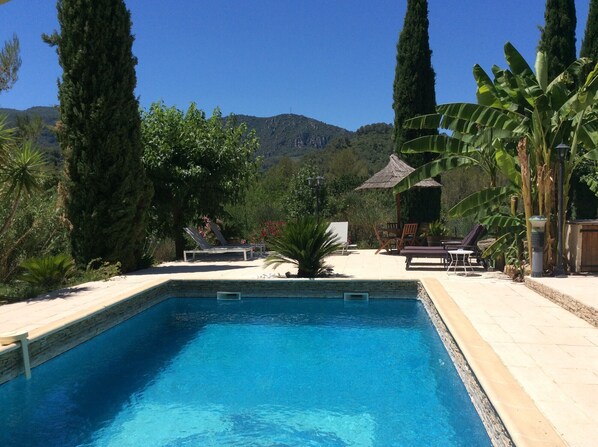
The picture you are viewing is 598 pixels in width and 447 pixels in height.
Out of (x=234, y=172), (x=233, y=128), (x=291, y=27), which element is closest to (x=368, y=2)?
(x=291, y=27)

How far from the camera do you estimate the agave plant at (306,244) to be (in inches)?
391

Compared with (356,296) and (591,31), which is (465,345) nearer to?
(356,296)

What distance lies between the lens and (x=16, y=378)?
5258 millimetres

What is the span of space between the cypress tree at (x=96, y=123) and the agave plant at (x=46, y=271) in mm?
1481

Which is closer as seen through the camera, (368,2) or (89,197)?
(89,197)

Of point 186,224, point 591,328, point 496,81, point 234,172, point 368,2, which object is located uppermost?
point 368,2

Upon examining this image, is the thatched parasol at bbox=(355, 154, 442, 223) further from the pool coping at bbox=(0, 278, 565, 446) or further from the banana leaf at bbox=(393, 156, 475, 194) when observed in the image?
the pool coping at bbox=(0, 278, 565, 446)

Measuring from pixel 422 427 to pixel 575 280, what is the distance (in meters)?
5.67

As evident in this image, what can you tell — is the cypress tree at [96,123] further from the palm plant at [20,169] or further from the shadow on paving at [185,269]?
the palm plant at [20,169]

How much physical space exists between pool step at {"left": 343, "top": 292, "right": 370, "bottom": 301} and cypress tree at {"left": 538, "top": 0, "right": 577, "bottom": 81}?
12.9 meters

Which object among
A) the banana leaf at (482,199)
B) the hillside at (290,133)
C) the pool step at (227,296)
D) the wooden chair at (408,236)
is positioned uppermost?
the hillside at (290,133)

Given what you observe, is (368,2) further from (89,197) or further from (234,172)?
(89,197)

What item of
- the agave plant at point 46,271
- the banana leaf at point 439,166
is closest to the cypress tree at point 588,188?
the banana leaf at point 439,166

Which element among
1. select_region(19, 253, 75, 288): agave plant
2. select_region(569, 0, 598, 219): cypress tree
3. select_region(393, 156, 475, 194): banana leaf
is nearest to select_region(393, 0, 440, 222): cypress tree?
select_region(569, 0, 598, 219): cypress tree
